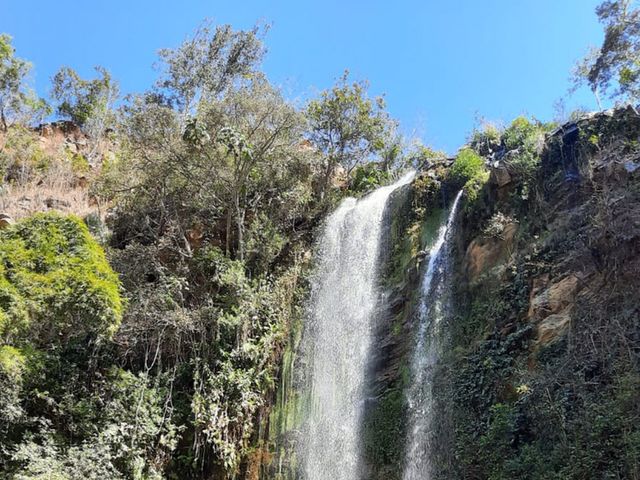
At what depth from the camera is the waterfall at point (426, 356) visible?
10.0 metres

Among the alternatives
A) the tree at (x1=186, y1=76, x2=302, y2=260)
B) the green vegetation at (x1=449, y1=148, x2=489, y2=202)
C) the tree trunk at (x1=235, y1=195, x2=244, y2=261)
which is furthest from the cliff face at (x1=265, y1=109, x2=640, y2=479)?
the tree at (x1=186, y1=76, x2=302, y2=260)

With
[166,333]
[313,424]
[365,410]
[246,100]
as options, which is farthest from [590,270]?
[246,100]

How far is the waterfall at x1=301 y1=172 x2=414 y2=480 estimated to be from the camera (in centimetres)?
1142

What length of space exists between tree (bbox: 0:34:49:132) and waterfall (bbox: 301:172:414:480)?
14.2 metres

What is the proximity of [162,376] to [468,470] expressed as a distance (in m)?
6.70

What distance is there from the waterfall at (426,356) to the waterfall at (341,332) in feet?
4.17

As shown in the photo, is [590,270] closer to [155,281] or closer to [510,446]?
[510,446]

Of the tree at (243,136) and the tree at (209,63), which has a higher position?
the tree at (209,63)

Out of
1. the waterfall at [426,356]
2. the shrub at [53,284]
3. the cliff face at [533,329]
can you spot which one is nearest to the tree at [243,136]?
the shrub at [53,284]

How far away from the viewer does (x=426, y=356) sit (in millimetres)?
10945

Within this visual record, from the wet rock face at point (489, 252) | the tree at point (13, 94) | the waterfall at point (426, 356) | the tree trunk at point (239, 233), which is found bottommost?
the waterfall at point (426, 356)

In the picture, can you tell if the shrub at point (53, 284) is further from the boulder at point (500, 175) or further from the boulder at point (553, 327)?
the boulder at point (500, 175)

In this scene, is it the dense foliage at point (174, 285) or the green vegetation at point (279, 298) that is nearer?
the green vegetation at point (279, 298)

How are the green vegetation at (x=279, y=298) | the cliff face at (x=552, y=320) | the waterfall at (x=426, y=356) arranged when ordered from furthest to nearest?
1. the waterfall at (x=426, y=356)
2. the green vegetation at (x=279, y=298)
3. the cliff face at (x=552, y=320)
